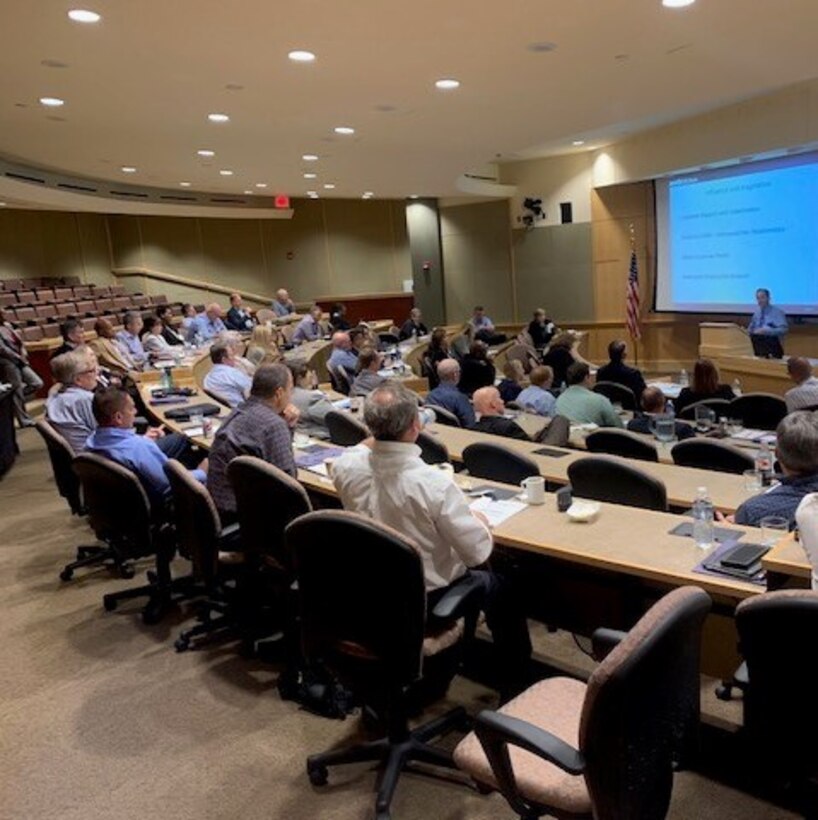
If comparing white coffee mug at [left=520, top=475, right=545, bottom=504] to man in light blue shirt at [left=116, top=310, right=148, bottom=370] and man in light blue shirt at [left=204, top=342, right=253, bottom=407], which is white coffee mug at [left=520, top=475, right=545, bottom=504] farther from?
man in light blue shirt at [left=116, top=310, right=148, bottom=370]

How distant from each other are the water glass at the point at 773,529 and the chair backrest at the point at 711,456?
134 cm

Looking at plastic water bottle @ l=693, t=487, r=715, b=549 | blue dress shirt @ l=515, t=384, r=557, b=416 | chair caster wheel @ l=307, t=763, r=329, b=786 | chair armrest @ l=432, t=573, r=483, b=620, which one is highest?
plastic water bottle @ l=693, t=487, r=715, b=549

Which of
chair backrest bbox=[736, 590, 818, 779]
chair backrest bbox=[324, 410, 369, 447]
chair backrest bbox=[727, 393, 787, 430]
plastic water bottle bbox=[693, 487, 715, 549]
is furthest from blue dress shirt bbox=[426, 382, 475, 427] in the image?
chair backrest bbox=[736, 590, 818, 779]

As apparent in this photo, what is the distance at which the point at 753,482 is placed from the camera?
3.45 m

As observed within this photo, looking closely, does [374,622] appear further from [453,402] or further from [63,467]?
[453,402]

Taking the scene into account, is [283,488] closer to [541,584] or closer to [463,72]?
[541,584]

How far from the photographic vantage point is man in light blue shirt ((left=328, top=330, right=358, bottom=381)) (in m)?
8.57

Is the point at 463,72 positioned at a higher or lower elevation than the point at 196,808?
higher

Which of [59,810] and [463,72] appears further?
[463,72]

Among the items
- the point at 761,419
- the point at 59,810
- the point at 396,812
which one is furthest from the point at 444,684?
the point at 761,419

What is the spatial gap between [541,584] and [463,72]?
424cm

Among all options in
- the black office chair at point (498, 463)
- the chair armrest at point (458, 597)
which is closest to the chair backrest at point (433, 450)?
the black office chair at point (498, 463)

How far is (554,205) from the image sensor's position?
14.1 m

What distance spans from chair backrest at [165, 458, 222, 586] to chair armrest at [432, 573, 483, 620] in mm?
1242
